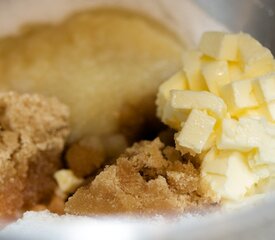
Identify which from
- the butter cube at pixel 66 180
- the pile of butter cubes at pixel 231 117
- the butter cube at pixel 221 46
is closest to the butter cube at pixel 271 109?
the pile of butter cubes at pixel 231 117

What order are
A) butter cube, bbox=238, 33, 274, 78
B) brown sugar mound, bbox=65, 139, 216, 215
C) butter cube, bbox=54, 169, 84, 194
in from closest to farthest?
brown sugar mound, bbox=65, 139, 216, 215, butter cube, bbox=238, 33, 274, 78, butter cube, bbox=54, 169, 84, 194

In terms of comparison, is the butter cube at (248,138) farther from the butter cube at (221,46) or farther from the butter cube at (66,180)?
the butter cube at (66,180)

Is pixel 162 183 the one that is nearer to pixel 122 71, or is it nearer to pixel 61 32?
pixel 122 71

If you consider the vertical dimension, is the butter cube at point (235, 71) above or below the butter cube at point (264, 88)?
above

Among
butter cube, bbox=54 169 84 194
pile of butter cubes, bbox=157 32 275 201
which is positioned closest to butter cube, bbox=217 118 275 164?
pile of butter cubes, bbox=157 32 275 201

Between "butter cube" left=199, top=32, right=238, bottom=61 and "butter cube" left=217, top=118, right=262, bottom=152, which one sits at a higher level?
"butter cube" left=199, top=32, right=238, bottom=61

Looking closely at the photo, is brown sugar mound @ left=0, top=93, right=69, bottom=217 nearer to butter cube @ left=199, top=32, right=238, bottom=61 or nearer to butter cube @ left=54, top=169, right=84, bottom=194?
butter cube @ left=54, top=169, right=84, bottom=194
